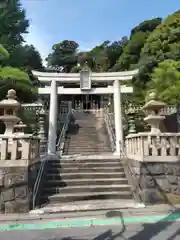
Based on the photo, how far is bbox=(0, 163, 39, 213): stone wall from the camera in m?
5.46

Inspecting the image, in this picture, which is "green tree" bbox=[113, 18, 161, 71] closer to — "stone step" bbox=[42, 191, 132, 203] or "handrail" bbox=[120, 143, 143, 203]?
"handrail" bbox=[120, 143, 143, 203]

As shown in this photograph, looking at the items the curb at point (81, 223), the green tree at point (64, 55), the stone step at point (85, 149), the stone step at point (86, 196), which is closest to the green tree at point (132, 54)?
the green tree at point (64, 55)

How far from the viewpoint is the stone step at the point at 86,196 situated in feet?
20.5

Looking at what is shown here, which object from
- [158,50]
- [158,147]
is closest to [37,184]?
[158,147]

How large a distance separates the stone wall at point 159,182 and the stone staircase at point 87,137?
18.2 ft

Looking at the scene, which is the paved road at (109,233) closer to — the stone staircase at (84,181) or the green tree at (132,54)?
the stone staircase at (84,181)

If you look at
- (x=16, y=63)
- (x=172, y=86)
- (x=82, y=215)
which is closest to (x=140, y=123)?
(x=172, y=86)

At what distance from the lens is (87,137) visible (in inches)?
555


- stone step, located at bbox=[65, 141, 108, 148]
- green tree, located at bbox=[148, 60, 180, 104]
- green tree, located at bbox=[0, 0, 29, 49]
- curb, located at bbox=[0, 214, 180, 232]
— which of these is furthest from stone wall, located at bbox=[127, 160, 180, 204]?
green tree, located at bbox=[0, 0, 29, 49]

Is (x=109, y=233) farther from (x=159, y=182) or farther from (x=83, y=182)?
(x=83, y=182)

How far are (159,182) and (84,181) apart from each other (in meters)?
2.25

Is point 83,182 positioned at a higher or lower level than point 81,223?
higher

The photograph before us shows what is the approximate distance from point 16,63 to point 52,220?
65.5ft

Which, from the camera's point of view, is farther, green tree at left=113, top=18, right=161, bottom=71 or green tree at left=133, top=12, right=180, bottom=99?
green tree at left=113, top=18, right=161, bottom=71
